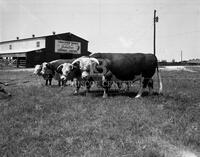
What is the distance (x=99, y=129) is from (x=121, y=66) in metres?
5.84

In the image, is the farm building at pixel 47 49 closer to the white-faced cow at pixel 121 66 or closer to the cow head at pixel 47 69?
the cow head at pixel 47 69

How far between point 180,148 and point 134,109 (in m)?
3.68

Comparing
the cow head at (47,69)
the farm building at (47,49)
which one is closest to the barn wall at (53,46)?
the farm building at (47,49)

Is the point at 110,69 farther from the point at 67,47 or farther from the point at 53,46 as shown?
the point at 67,47

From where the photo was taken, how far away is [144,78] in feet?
41.6

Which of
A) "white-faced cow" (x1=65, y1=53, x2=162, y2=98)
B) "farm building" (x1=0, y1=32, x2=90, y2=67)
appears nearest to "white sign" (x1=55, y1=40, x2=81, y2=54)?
"farm building" (x1=0, y1=32, x2=90, y2=67)

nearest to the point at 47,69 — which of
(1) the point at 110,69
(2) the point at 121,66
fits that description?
(1) the point at 110,69

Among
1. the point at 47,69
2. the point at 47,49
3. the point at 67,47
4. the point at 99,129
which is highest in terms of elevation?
the point at 67,47

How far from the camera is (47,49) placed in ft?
183

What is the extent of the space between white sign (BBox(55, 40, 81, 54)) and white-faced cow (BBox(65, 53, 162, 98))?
46.3m

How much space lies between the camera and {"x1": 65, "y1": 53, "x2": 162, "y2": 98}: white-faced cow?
1198cm

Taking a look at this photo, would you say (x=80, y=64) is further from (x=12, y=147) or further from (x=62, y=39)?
(x=62, y=39)

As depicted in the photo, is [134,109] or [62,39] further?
[62,39]

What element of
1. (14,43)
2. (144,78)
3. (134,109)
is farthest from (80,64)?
(14,43)
